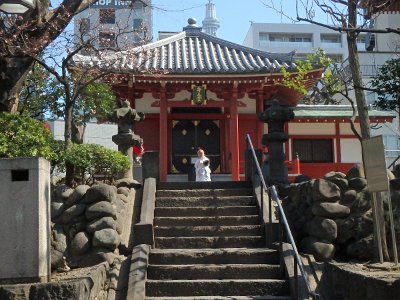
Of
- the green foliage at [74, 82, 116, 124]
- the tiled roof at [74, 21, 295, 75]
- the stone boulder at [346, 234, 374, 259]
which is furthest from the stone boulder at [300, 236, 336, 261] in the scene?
the green foliage at [74, 82, 116, 124]

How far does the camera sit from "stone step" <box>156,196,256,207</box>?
11320 mm

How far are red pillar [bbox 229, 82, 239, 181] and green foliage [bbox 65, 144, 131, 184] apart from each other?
748 cm

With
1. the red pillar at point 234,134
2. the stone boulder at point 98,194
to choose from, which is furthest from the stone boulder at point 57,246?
the red pillar at point 234,134

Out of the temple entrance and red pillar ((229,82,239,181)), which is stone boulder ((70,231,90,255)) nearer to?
red pillar ((229,82,239,181))

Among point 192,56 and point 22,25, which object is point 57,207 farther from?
point 192,56

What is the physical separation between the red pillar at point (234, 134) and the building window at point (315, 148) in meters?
4.17

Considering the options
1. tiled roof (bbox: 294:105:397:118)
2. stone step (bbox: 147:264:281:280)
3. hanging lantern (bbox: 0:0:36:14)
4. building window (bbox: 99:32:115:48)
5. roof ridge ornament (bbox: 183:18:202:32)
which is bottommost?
stone step (bbox: 147:264:281:280)

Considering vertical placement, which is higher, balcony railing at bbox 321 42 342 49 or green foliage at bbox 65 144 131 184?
balcony railing at bbox 321 42 342 49

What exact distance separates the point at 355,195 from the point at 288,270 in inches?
92.0

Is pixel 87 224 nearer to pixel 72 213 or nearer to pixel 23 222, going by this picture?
pixel 72 213

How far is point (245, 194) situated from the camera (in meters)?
11.8

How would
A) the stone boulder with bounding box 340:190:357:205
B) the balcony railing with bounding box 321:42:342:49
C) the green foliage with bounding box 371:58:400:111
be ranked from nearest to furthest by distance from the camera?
the stone boulder with bounding box 340:190:357:205 < the green foliage with bounding box 371:58:400:111 < the balcony railing with bounding box 321:42:342:49

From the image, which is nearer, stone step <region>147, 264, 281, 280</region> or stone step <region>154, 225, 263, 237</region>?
stone step <region>147, 264, 281, 280</region>

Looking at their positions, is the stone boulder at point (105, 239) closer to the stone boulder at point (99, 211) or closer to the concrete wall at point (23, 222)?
the stone boulder at point (99, 211)
